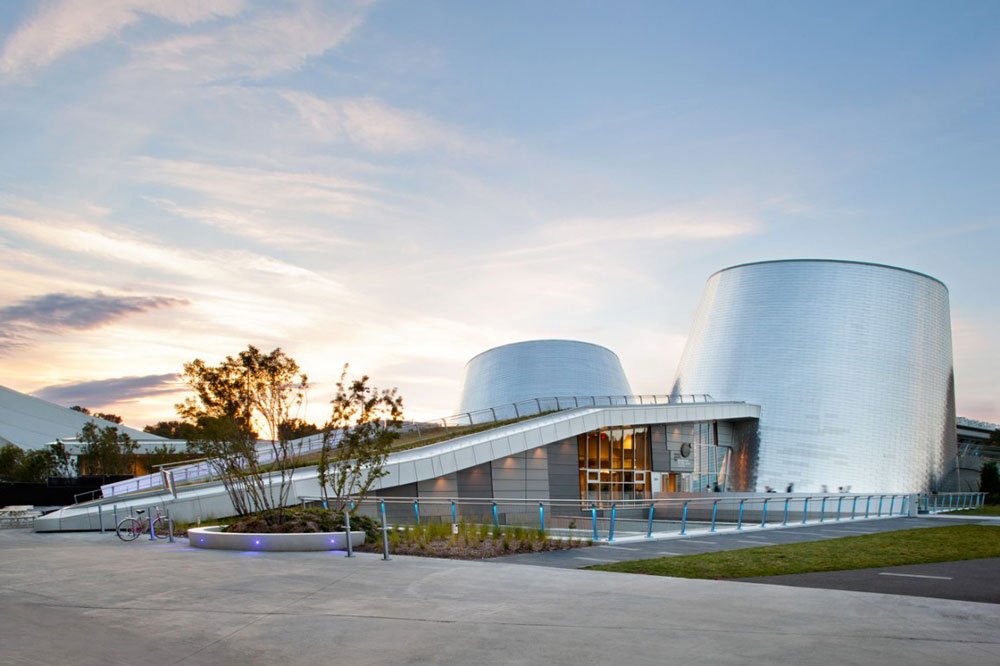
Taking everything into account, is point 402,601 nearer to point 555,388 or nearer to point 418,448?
point 418,448

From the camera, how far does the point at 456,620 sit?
26.8ft

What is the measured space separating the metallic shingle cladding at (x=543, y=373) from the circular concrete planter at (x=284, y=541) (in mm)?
35815

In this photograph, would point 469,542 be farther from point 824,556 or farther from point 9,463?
point 9,463

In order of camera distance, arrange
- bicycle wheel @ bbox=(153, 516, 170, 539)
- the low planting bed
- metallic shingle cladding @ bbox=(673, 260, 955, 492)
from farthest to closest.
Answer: metallic shingle cladding @ bbox=(673, 260, 955, 492) → bicycle wheel @ bbox=(153, 516, 170, 539) → the low planting bed

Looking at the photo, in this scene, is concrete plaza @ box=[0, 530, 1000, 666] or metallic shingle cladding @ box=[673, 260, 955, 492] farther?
metallic shingle cladding @ box=[673, 260, 955, 492]

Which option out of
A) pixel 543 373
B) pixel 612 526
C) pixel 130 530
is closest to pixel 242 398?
pixel 130 530

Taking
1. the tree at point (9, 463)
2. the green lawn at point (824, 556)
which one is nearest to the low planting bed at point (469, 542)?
the green lawn at point (824, 556)

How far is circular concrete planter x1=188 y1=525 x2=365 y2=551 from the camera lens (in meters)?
16.3

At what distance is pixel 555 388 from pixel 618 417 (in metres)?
13.5

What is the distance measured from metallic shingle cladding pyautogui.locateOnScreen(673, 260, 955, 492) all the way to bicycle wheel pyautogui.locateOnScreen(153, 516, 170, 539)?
34.2 metres

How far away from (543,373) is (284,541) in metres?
37.1

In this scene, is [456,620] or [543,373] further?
[543,373]

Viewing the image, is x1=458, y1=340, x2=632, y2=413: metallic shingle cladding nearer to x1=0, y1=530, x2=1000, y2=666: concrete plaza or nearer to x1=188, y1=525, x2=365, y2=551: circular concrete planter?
x1=188, y1=525, x2=365, y2=551: circular concrete planter

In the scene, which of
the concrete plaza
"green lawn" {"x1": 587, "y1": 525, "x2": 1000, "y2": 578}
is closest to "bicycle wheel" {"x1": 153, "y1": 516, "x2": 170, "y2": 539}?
the concrete plaza
